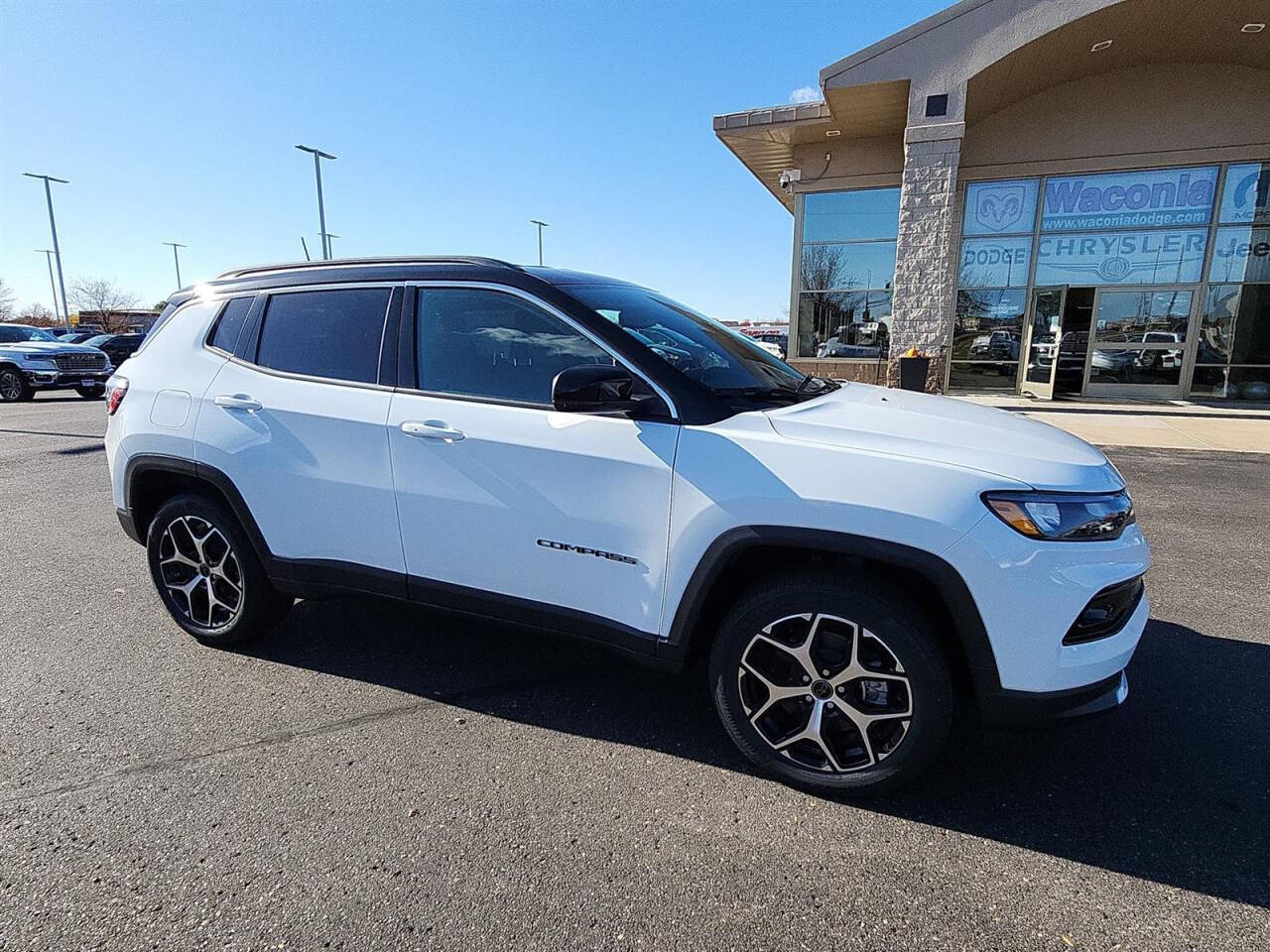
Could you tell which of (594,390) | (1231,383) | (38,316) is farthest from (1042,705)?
(38,316)

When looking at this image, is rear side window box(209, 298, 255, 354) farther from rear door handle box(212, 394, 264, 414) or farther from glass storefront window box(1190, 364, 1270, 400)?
glass storefront window box(1190, 364, 1270, 400)

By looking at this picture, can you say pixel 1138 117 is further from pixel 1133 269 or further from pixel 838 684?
pixel 838 684

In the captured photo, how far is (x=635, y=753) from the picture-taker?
8.93 ft

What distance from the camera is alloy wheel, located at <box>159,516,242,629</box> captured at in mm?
3467

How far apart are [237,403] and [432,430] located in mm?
1123

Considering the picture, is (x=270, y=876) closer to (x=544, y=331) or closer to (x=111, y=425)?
(x=544, y=331)

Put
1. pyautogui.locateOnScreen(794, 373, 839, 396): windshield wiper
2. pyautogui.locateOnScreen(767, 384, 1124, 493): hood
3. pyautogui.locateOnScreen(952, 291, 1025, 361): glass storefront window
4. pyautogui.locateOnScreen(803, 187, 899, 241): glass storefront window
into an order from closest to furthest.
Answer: pyautogui.locateOnScreen(767, 384, 1124, 493): hood < pyautogui.locateOnScreen(794, 373, 839, 396): windshield wiper < pyautogui.locateOnScreen(952, 291, 1025, 361): glass storefront window < pyautogui.locateOnScreen(803, 187, 899, 241): glass storefront window

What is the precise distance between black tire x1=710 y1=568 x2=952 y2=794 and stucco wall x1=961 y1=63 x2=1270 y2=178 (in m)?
15.1

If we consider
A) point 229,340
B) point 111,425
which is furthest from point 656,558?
point 111,425

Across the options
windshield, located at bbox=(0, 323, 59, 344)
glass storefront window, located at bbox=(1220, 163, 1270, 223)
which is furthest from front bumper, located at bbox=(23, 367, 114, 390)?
glass storefront window, located at bbox=(1220, 163, 1270, 223)

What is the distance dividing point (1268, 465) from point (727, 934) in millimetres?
9356

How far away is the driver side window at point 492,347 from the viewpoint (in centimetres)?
277

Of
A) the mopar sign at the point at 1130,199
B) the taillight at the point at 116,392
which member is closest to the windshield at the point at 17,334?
the taillight at the point at 116,392

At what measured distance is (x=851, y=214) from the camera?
609 inches
